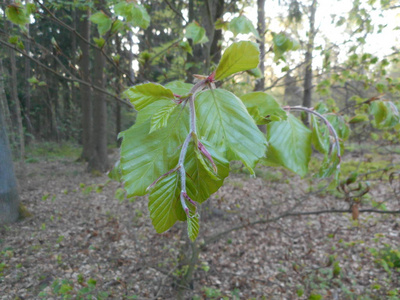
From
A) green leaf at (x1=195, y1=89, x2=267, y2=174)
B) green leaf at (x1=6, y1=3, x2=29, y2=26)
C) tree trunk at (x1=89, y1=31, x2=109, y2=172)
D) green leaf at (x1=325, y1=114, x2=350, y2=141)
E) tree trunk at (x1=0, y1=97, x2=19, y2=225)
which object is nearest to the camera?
green leaf at (x1=195, y1=89, x2=267, y2=174)

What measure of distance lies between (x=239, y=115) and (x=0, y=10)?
4300 millimetres

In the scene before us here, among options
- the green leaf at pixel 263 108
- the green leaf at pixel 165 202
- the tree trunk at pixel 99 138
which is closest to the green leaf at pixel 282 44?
the green leaf at pixel 263 108

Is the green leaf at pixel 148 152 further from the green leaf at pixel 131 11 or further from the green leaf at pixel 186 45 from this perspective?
the green leaf at pixel 186 45

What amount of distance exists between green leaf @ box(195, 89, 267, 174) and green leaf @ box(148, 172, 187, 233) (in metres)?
0.12

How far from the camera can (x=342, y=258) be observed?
14.5 feet

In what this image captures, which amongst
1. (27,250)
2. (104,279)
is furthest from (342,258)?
(27,250)

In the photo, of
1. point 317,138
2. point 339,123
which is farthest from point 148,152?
point 339,123

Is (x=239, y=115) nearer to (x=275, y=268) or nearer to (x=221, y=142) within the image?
(x=221, y=142)

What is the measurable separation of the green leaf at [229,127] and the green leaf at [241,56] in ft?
0.20

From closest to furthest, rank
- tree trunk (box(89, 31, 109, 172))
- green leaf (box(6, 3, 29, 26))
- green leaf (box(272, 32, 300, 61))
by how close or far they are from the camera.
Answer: green leaf (box(272, 32, 300, 61)), green leaf (box(6, 3, 29, 26)), tree trunk (box(89, 31, 109, 172))

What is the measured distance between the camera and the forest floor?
312 cm

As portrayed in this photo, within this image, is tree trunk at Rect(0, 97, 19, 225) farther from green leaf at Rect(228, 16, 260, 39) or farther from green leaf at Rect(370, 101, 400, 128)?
green leaf at Rect(370, 101, 400, 128)

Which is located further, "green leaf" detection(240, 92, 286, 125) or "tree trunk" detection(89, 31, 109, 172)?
"tree trunk" detection(89, 31, 109, 172)

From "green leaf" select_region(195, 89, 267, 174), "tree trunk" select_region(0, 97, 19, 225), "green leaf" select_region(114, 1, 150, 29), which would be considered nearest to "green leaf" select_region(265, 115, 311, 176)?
"green leaf" select_region(195, 89, 267, 174)
